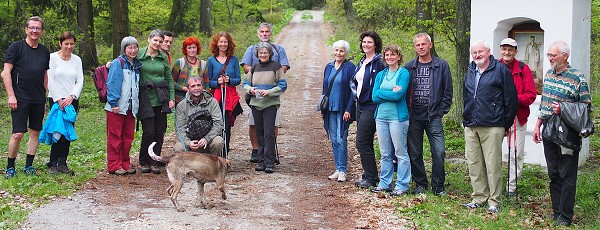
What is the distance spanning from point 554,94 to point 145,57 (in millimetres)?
4916

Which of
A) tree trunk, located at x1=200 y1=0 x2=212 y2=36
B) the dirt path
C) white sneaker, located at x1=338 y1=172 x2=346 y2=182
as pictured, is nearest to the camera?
the dirt path

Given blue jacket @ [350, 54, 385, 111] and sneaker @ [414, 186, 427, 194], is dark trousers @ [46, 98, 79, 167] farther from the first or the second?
sneaker @ [414, 186, 427, 194]

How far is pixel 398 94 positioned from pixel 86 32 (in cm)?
1528

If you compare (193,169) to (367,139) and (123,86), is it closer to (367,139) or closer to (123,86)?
(123,86)

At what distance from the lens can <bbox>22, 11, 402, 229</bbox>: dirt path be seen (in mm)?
6281

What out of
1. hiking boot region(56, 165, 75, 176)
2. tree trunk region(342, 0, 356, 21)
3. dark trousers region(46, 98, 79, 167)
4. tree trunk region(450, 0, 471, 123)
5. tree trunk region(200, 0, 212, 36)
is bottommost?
hiking boot region(56, 165, 75, 176)

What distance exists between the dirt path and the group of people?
2.10ft

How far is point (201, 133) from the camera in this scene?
25.8 ft

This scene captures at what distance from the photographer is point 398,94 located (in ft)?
24.2

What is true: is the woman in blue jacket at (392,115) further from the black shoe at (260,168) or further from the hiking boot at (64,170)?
the hiking boot at (64,170)

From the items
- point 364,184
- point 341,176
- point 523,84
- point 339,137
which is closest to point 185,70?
point 339,137

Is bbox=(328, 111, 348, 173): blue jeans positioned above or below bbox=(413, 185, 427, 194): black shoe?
above

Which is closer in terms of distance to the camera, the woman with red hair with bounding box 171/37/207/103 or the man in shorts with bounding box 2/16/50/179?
the man in shorts with bounding box 2/16/50/179

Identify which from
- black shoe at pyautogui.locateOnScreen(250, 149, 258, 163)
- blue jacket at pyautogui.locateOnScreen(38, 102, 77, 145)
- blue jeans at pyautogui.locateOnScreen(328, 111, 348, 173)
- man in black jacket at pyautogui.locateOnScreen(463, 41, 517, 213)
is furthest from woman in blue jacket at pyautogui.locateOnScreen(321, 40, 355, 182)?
blue jacket at pyautogui.locateOnScreen(38, 102, 77, 145)
